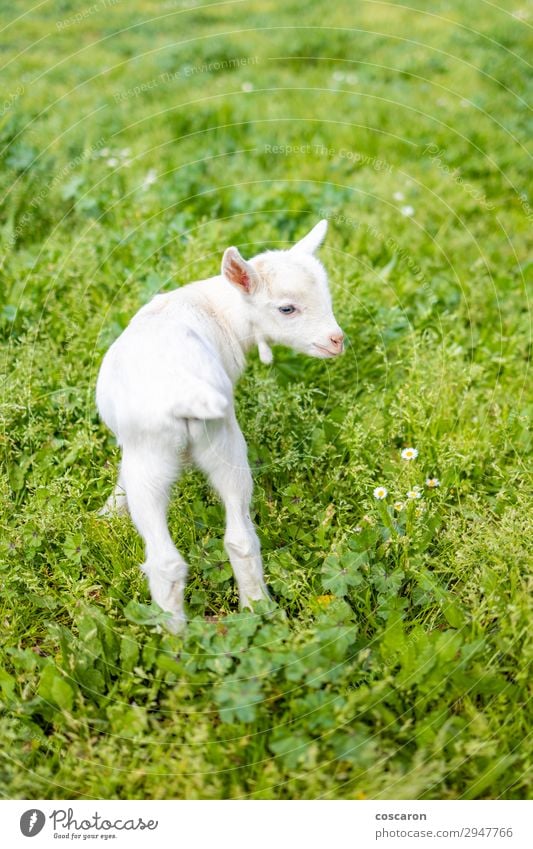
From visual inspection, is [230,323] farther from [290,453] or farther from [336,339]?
[290,453]

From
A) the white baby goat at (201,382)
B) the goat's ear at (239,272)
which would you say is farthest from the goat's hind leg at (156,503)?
the goat's ear at (239,272)

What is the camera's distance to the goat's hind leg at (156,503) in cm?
312

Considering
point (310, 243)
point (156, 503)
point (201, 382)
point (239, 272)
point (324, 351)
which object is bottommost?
point (156, 503)

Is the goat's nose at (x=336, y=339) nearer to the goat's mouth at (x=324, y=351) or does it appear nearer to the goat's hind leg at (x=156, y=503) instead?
the goat's mouth at (x=324, y=351)

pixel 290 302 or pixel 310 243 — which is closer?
pixel 290 302

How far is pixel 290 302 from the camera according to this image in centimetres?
359

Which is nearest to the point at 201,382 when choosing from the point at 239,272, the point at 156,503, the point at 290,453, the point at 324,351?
the point at 156,503

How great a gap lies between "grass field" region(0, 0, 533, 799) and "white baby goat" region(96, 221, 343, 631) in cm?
32

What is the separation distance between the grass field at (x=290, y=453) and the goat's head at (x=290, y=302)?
0.75m

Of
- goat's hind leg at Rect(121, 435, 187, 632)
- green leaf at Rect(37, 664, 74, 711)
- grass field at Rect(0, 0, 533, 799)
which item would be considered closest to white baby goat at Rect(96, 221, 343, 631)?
goat's hind leg at Rect(121, 435, 187, 632)

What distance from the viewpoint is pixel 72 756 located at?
300 centimetres

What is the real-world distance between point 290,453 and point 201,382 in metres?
1.18
